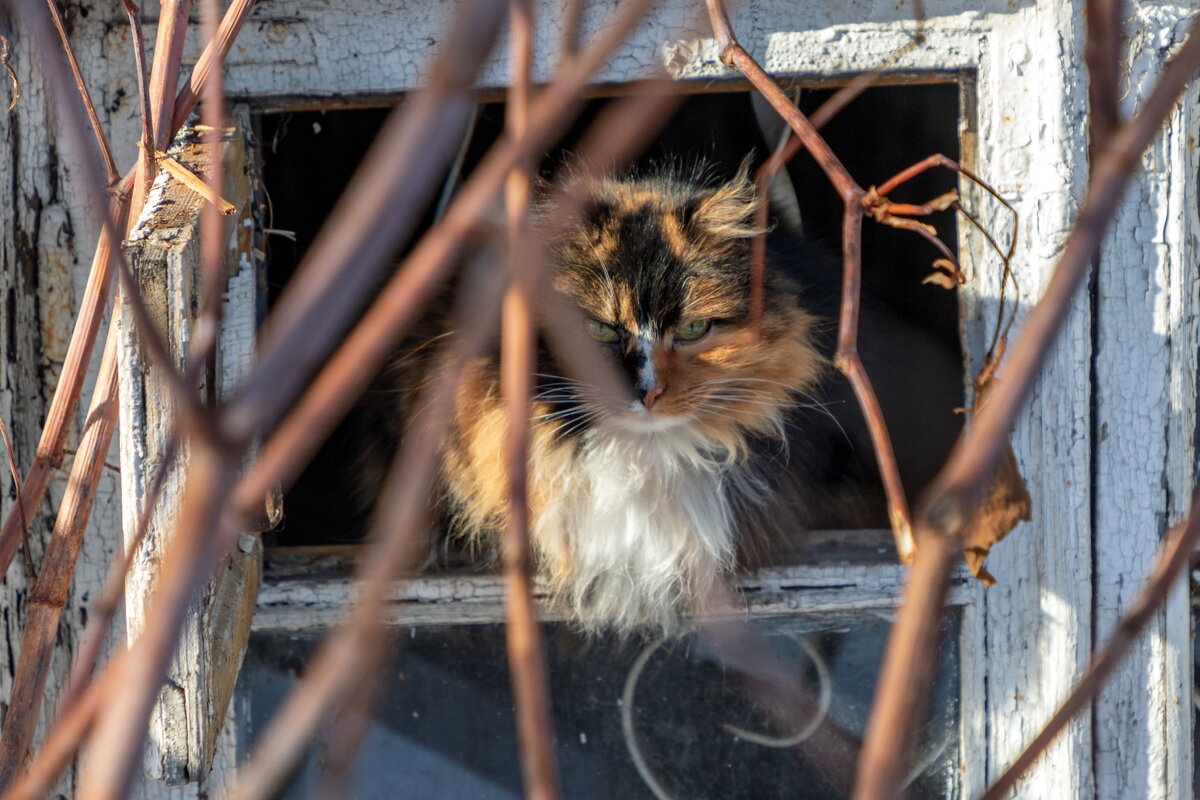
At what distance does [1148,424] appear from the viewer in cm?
174

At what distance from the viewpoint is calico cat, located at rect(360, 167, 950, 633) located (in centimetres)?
181

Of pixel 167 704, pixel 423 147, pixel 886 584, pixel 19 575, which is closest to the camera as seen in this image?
pixel 423 147

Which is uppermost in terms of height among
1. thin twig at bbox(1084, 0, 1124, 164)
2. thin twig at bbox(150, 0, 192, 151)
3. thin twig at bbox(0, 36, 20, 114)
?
thin twig at bbox(0, 36, 20, 114)

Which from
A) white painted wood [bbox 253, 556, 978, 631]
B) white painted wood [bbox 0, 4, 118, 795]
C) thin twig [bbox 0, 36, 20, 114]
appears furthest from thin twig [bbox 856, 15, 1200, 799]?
thin twig [bbox 0, 36, 20, 114]

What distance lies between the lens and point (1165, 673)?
1.73m

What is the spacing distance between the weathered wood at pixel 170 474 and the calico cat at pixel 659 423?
0.67 m

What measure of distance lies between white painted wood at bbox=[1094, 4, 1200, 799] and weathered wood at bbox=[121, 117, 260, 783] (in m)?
1.30

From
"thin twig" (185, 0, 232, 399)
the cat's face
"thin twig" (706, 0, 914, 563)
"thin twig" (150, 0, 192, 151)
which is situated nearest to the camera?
"thin twig" (185, 0, 232, 399)

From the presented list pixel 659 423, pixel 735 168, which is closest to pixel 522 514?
pixel 659 423

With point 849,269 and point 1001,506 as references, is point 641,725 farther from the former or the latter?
point 849,269

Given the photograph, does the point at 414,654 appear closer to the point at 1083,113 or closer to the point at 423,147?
the point at 1083,113

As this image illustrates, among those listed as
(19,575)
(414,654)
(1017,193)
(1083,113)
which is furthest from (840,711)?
(19,575)

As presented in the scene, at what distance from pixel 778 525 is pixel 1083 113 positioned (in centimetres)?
82

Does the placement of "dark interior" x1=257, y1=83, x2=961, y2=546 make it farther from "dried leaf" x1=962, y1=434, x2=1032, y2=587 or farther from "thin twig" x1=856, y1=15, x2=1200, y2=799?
"thin twig" x1=856, y1=15, x2=1200, y2=799
